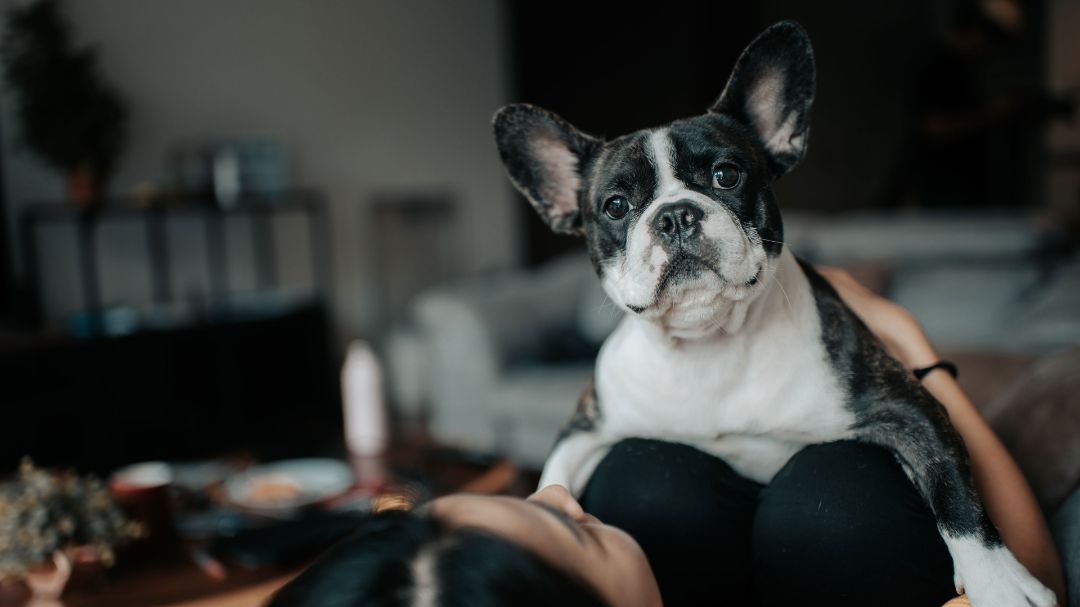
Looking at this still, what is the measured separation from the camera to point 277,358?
4445 millimetres

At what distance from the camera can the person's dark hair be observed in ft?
1.81

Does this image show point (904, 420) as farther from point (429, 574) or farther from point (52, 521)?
point (52, 521)

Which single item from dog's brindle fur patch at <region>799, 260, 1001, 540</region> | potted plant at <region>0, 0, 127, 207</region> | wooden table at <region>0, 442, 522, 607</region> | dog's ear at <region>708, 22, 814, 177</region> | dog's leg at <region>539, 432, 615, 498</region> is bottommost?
wooden table at <region>0, 442, 522, 607</region>

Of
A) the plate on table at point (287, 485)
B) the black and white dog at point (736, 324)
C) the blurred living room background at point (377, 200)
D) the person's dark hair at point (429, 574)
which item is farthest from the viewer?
the blurred living room background at point (377, 200)

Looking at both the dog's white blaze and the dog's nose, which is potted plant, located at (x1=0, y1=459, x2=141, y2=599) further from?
the dog's white blaze

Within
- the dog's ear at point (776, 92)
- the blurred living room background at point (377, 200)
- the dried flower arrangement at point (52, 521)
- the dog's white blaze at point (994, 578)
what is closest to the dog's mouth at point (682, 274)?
the dog's ear at point (776, 92)

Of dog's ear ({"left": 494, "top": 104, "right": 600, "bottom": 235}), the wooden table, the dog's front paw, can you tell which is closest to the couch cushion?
the dog's front paw

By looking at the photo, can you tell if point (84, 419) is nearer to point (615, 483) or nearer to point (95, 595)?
point (95, 595)

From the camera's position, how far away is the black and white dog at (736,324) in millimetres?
954

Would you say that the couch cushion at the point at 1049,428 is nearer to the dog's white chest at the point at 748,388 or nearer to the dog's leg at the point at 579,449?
the dog's white chest at the point at 748,388

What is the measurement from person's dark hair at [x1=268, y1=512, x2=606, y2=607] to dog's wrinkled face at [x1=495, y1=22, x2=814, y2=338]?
462 millimetres

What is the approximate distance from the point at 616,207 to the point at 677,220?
5.9 inches

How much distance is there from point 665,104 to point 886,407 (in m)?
4.52

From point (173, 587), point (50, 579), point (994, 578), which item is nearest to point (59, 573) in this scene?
point (50, 579)
